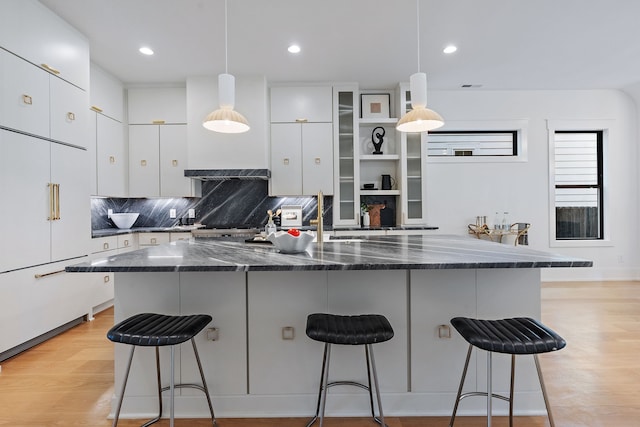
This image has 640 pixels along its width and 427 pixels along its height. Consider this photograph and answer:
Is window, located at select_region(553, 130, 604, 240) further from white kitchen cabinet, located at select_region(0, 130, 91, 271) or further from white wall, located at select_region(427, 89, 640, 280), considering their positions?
white kitchen cabinet, located at select_region(0, 130, 91, 271)

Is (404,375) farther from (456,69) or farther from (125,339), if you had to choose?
(456,69)

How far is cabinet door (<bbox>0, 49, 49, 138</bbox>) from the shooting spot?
253 cm

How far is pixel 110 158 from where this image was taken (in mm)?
4305

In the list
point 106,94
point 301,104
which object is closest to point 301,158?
point 301,104

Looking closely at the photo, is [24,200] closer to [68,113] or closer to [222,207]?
[68,113]

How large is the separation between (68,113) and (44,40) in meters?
0.61

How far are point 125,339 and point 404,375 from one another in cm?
144

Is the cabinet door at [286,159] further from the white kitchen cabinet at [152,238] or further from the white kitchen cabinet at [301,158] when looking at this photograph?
the white kitchen cabinet at [152,238]

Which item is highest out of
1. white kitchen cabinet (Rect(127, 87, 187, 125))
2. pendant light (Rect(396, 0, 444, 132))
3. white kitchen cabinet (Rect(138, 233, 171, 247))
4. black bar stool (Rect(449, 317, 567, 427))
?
white kitchen cabinet (Rect(127, 87, 187, 125))

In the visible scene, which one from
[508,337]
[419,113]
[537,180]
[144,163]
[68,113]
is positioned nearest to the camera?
[508,337]

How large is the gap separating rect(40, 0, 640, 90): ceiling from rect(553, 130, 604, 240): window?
979 millimetres

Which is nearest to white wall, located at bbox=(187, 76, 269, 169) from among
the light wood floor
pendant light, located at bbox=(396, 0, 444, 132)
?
the light wood floor

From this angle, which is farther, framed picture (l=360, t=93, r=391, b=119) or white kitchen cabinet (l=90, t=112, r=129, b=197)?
framed picture (l=360, t=93, r=391, b=119)

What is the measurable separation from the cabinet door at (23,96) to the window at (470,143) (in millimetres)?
4628
